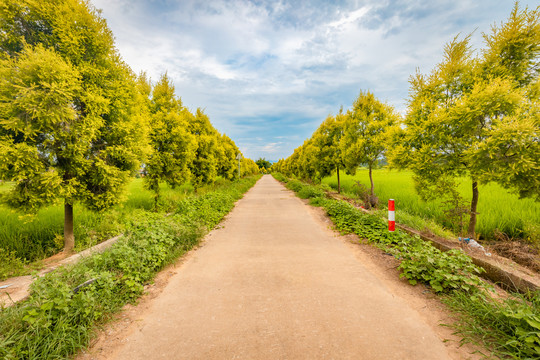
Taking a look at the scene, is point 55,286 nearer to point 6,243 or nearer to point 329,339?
point 329,339

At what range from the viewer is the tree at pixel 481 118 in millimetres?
3421

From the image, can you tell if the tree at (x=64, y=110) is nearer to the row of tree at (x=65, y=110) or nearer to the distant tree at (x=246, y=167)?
the row of tree at (x=65, y=110)

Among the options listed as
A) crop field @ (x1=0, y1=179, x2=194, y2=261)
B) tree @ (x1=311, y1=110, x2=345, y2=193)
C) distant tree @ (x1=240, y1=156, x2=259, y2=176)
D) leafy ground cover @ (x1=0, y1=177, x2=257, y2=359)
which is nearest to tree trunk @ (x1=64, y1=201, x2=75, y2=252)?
crop field @ (x1=0, y1=179, x2=194, y2=261)

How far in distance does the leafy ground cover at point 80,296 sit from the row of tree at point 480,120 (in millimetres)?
5791

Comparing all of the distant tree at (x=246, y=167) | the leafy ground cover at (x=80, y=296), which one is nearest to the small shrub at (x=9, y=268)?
the leafy ground cover at (x=80, y=296)

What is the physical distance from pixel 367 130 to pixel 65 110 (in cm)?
Answer: 1056

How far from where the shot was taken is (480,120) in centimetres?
413

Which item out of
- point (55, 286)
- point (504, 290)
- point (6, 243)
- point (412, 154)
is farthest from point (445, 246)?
point (6, 243)

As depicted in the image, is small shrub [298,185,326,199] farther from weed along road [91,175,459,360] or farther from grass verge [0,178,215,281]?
grass verge [0,178,215,281]

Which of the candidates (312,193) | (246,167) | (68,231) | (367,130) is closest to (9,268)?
(68,231)

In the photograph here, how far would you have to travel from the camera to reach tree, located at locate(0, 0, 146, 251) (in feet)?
12.1

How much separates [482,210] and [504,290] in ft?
17.1

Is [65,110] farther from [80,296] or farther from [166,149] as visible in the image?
[166,149]

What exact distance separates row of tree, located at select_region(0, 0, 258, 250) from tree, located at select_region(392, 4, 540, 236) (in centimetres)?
695
